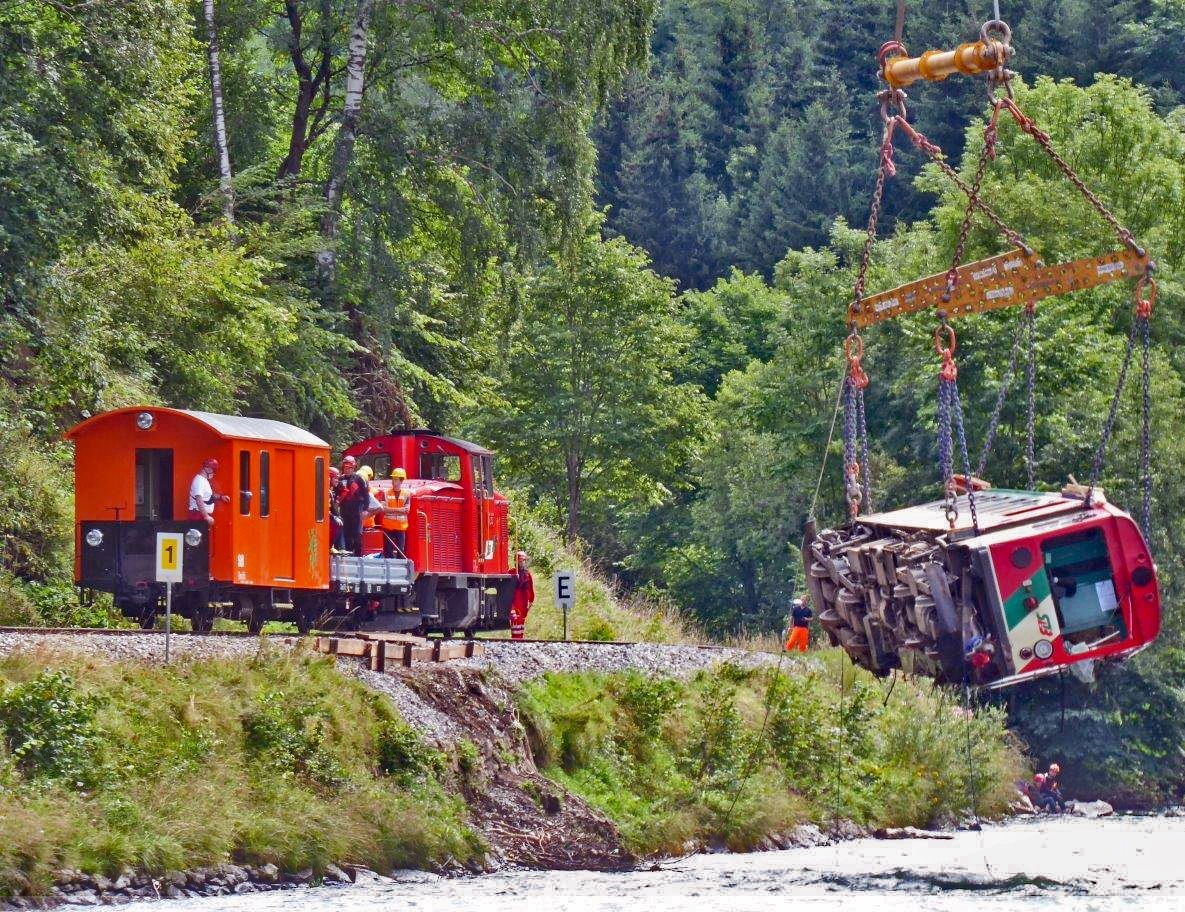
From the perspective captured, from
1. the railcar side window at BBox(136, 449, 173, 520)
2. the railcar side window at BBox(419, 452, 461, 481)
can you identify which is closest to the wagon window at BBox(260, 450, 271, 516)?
the railcar side window at BBox(136, 449, 173, 520)

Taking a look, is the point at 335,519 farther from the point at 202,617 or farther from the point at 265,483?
the point at 202,617

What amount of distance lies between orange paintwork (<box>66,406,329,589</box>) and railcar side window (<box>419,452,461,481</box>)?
518 cm

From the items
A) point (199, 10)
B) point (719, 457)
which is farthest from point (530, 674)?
point (719, 457)

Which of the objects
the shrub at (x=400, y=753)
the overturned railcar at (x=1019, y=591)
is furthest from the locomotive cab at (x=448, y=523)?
the overturned railcar at (x=1019, y=591)

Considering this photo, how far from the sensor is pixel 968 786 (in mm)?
29234

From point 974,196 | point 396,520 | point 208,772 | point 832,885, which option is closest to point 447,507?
point 396,520

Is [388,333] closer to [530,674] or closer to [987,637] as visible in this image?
[530,674]

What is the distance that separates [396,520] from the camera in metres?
26.4

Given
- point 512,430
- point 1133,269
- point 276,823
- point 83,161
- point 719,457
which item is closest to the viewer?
point 1133,269

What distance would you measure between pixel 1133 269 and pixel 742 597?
2142 inches

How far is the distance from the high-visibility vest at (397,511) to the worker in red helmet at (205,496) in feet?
13.5

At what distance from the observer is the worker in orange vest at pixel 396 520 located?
86.3 ft

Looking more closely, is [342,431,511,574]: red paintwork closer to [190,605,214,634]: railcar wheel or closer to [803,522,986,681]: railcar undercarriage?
[190,605,214,634]: railcar wheel

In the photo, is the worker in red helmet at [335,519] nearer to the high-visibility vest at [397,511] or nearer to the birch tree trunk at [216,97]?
the high-visibility vest at [397,511]
